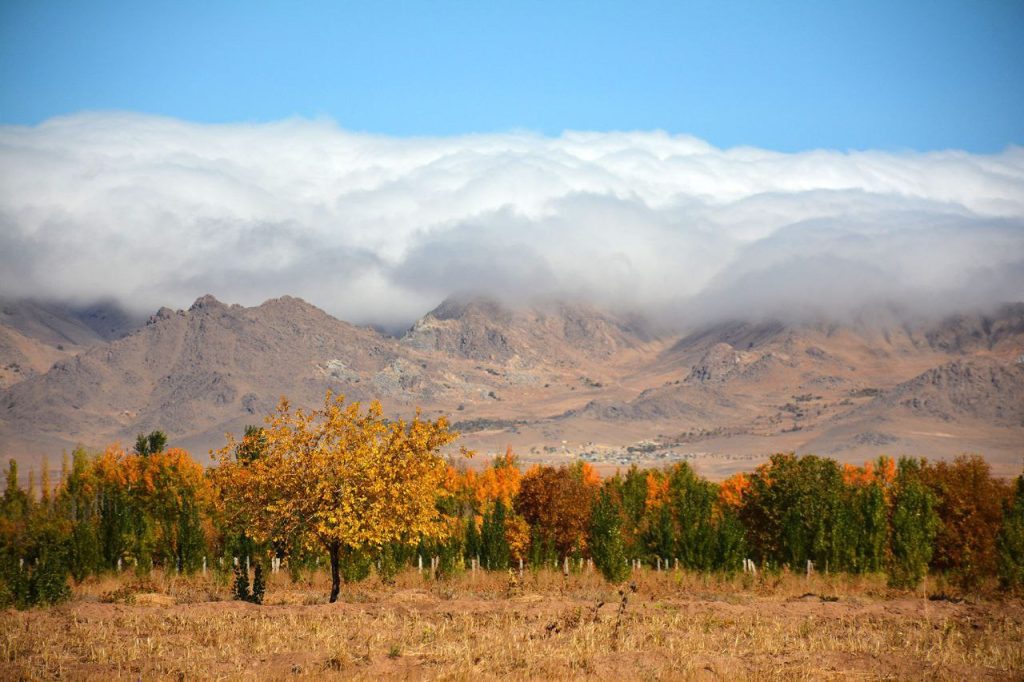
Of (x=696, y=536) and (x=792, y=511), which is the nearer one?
(x=792, y=511)

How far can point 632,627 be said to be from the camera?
31156 mm

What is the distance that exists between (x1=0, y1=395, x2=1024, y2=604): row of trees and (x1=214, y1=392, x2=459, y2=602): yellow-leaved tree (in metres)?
0.06

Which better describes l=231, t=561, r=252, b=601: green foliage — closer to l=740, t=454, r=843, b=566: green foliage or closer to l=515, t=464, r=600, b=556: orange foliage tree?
l=740, t=454, r=843, b=566: green foliage

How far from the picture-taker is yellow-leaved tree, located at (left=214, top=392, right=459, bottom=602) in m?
35.9

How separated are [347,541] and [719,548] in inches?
1074

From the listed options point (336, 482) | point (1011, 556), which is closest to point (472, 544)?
point (336, 482)

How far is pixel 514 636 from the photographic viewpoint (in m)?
28.9

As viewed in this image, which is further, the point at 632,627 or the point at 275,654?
the point at 632,627

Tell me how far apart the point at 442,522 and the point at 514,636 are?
16.2 meters

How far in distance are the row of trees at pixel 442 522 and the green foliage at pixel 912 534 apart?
12 cm

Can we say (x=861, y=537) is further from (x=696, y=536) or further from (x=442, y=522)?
(x=442, y=522)

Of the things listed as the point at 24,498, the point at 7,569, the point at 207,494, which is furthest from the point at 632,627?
the point at 24,498

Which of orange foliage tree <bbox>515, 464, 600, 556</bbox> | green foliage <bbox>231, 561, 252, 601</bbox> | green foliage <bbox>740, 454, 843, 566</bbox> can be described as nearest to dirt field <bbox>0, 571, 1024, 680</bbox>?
green foliage <bbox>231, 561, 252, 601</bbox>

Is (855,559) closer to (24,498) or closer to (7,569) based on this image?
(7,569)
